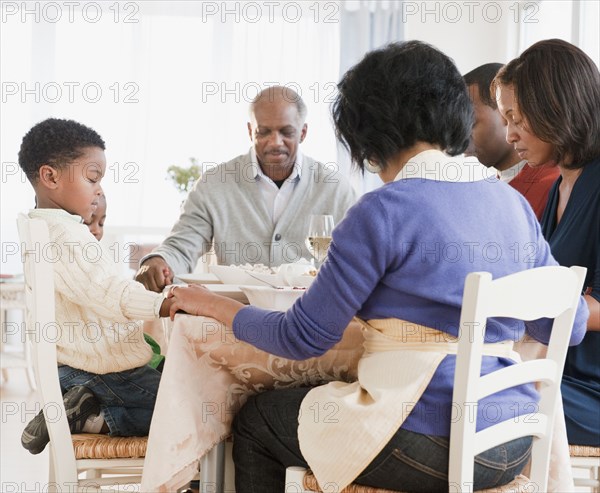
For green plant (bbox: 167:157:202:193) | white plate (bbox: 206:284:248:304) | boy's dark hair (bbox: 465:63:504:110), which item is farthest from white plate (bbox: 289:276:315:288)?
green plant (bbox: 167:157:202:193)

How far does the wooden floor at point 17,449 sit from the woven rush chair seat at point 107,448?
1.29m

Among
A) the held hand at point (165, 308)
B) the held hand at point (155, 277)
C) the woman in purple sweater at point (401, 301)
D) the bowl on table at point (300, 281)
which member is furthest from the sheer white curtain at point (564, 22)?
the held hand at point (165, 308)

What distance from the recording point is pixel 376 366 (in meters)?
1.38

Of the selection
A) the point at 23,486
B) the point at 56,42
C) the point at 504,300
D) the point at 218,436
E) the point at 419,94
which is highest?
the point at 56,42

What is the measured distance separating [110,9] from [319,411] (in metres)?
5.54

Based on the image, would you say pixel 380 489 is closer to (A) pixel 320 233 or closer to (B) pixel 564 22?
(A) pixel 320 233

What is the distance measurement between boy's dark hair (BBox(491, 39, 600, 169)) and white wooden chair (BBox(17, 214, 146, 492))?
3.57ft

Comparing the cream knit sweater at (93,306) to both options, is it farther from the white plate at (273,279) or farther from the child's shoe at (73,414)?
→ the white plate at (273,279)

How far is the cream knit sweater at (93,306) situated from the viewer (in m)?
1.80

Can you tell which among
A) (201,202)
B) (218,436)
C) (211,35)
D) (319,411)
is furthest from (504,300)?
(211,35)

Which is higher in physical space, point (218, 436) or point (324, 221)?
point (324, 221)

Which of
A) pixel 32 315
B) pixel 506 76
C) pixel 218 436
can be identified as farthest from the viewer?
pixel 506 76

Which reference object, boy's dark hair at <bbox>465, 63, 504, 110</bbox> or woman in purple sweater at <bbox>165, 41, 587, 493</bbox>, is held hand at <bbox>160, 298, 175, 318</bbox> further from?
boy's dark hair at <bbox>465, 63, 504, 110</bbox>

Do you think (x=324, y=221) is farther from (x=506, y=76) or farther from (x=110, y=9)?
(x=110, y=9)
